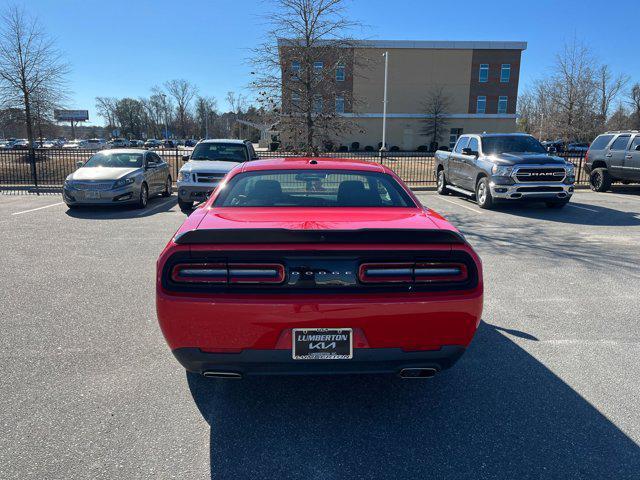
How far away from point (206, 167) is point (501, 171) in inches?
282

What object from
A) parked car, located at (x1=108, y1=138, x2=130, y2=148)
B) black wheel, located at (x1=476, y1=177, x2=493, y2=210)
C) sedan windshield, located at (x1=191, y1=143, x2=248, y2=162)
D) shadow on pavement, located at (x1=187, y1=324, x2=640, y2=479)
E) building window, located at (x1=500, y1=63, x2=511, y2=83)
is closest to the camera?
shadow on pavement, located at (x1=187, y1=324, x2=640, y2=479)

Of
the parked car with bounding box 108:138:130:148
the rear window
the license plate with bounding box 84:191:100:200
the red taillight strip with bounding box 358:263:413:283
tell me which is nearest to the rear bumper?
the red taillight strip with bounding box 358:263:413:283

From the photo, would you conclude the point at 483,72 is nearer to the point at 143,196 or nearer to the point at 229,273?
the point at 143,196

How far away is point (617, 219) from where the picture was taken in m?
10.7

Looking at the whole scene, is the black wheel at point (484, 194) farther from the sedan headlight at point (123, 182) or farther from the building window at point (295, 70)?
the sedan headlight at point (123, 182)

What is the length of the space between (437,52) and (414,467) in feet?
185

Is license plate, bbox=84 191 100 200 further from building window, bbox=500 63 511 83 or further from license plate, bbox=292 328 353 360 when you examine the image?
building window, bbox=500 63 511 83

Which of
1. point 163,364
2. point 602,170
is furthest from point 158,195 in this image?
point 602,170

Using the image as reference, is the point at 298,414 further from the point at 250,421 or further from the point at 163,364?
the point at 163,364

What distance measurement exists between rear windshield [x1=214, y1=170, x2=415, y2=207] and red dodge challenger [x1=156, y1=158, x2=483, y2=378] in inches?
38.4

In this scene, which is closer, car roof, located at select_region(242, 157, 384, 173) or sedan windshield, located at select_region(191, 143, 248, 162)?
car roof, located at select_region(242, 157, 384, 173)

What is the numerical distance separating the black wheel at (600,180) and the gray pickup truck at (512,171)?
4676 mm

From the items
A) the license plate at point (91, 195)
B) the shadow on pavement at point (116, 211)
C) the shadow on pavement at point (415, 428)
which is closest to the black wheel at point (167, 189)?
the shadow on pavement at point (116, 211)

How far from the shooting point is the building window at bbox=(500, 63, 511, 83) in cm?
5459
